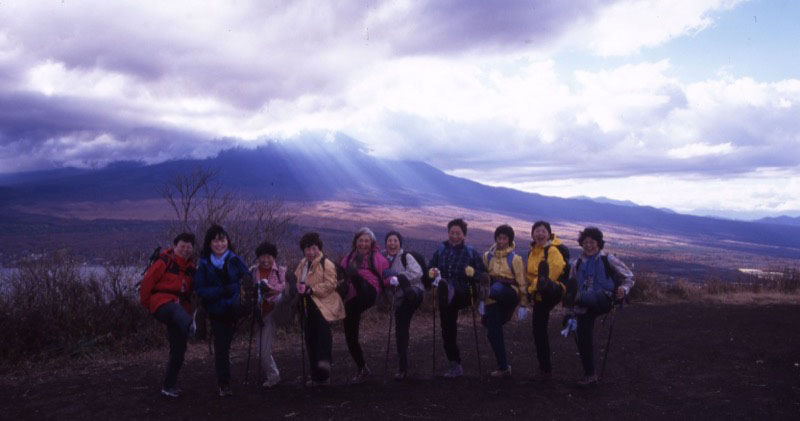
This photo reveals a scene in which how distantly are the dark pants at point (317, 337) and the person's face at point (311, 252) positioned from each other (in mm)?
→ 469

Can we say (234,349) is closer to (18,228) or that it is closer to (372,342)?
(372,342)

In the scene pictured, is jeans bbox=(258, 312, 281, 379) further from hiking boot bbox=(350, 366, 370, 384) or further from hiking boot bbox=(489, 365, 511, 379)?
hiking boot bbox=(489, 365, 511, 379)

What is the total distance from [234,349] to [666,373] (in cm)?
651

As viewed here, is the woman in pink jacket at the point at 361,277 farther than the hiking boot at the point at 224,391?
Yes

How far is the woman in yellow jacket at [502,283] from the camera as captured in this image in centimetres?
637

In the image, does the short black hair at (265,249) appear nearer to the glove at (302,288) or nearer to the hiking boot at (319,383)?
the glove at (302,288)

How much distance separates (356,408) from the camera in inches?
224

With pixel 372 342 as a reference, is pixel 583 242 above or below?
above

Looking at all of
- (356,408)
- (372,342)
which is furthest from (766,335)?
(356,408)

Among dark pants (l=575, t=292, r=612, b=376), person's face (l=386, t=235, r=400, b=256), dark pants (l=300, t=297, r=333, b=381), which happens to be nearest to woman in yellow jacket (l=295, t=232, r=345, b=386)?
dark pants (l=300, t=297, r=333, b=381)

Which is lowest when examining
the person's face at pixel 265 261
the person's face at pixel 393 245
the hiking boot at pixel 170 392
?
the hiking boot at pixel 170 392

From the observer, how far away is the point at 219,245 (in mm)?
5902

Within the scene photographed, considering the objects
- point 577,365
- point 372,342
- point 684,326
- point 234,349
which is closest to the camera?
point 577,365

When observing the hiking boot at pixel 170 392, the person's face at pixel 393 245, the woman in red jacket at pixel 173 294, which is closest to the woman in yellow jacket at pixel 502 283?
the person's face at pixel 393 245
